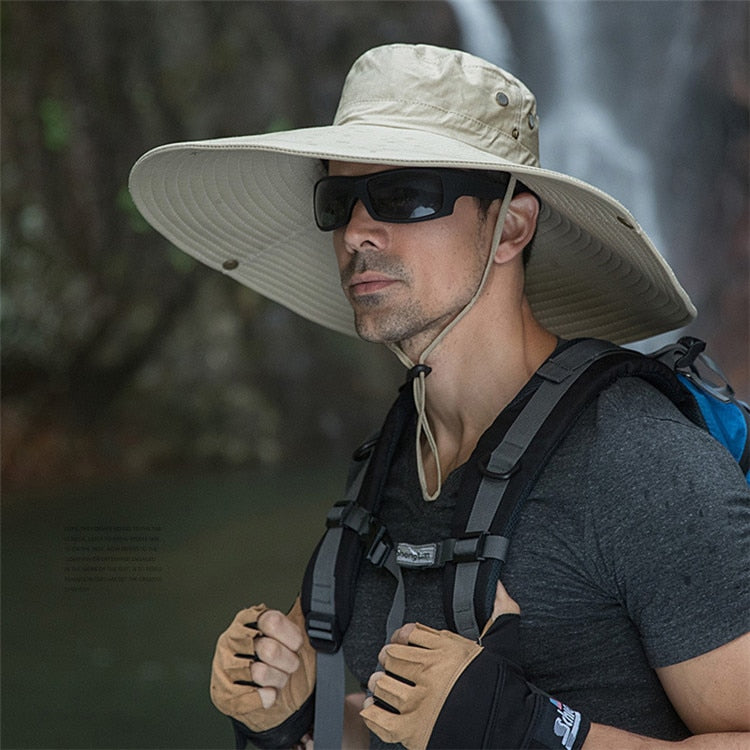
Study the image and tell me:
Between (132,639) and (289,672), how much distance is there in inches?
112

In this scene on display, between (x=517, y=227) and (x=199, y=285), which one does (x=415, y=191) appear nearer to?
(x=517, y=227)

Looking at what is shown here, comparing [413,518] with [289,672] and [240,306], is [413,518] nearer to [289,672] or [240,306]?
[289,672]

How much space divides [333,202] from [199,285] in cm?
514

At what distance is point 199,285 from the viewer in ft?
21.6

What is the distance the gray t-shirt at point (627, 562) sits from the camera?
118 centimetres

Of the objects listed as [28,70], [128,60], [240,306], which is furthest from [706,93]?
[28,70]

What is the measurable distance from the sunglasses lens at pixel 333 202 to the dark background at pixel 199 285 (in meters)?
2.85

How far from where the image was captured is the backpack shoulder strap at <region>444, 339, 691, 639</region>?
1.27 metres

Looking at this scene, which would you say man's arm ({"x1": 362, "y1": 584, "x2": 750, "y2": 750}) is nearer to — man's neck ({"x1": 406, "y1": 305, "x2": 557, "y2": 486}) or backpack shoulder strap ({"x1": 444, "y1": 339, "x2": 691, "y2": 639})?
backpack shoulder strap ({"x1": 444, "y1": 339, "x2": 691, "y2": 639})

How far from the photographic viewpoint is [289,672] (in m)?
1.57

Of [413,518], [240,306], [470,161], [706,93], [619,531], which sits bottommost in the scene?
[240,306]

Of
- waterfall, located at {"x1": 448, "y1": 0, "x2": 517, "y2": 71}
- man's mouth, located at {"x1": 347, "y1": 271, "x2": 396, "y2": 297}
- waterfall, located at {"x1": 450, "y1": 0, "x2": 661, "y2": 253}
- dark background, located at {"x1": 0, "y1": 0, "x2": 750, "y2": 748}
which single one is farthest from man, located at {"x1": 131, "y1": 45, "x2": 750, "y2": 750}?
waterfall, located at {"x1": 448, "y1": 0, "x2": 517, "y2": 71}

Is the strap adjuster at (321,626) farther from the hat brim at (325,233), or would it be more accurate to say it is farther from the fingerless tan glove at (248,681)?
the hat brim at (325,233)

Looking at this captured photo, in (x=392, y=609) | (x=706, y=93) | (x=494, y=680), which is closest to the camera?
(x=494, y=680)
